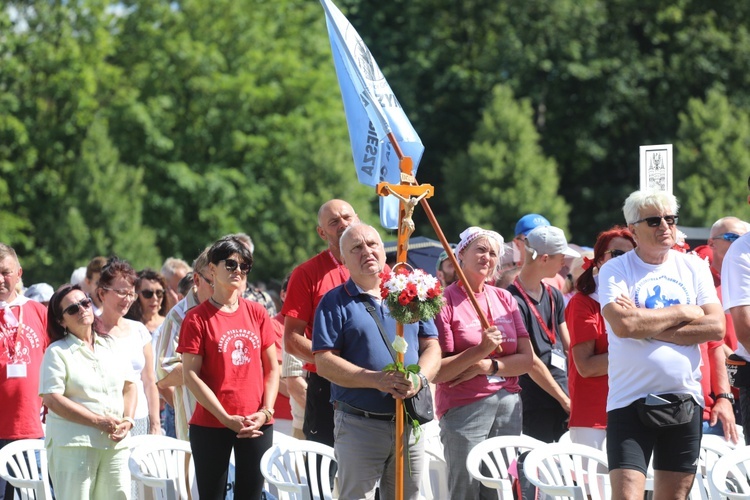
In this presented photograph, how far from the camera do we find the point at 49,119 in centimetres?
3319

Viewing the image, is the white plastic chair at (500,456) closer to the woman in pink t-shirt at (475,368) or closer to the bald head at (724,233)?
the woman in pink t-shirt at (475,368)

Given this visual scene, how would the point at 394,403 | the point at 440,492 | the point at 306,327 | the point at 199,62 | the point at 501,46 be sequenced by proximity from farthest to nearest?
the point at 501,46 < the point at 199,62 < the point at 440,492 < the point at 306,327 < the point at 394,403

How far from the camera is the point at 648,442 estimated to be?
204 inches

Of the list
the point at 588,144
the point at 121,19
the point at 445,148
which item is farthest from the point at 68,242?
the point at 588,144

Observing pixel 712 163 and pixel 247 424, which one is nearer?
pixel 247 424

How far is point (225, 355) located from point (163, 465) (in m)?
0.79

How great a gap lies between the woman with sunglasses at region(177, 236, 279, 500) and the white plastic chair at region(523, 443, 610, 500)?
1.48 m

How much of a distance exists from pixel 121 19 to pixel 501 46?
37.8ft

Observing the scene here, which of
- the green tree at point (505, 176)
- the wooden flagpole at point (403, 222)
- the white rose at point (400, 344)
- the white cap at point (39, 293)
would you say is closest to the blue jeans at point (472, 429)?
the wooden flagpole at point (403, 222)

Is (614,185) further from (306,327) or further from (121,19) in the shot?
(306,327)

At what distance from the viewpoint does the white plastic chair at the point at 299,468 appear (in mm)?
5758

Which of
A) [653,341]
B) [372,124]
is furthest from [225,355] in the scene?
[653,341]

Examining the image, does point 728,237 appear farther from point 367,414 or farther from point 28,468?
point 28,468

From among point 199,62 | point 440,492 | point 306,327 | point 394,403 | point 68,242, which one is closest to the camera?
point 394,403
